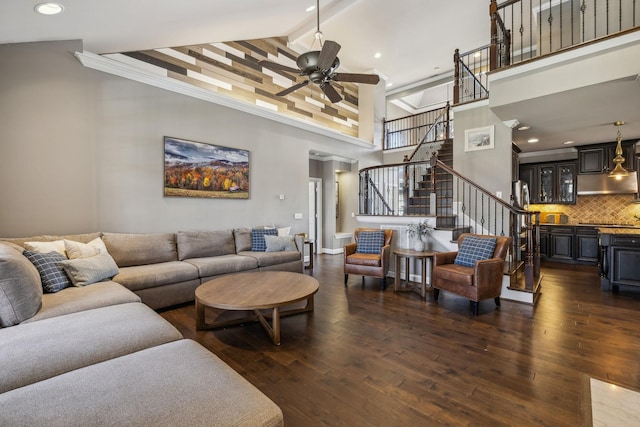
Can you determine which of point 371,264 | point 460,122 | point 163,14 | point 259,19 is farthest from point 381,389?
point 460,122

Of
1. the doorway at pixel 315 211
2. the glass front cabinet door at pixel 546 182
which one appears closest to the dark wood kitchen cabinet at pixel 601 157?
the glass front cabinet door at pixel 546 182

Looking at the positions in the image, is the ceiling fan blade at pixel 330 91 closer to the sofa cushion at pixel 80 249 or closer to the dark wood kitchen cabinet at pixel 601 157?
the sofa cushion at pixel 80 249

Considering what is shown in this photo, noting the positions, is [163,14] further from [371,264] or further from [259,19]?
[371,264]

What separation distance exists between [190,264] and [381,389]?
283 cm

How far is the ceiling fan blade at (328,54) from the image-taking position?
2.80 m

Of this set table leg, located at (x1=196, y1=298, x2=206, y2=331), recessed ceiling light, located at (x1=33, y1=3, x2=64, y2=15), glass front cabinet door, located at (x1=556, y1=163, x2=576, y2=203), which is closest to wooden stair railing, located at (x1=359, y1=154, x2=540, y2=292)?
glass front cabinet door, located at (x1=556, y1=163, x2=576, y2=203)

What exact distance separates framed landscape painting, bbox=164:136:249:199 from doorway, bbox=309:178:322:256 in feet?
9.34

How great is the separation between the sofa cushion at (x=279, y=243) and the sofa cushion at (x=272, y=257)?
A: 0.11 metres

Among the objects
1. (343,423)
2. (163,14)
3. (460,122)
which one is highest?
(163,14)

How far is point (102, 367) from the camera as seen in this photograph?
128 cm

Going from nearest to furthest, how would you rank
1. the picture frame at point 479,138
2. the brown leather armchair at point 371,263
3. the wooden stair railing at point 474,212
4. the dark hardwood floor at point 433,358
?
the dark hardwood floor at point 433,358
the wooden stair railing at point 474,212
the brown leather armchair at point 371,263
the picture frame at point 479,138

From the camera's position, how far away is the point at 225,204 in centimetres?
→ 517

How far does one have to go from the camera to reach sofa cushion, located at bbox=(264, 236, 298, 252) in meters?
4.86

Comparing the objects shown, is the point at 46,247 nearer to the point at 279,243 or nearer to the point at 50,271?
the point at 50,271
